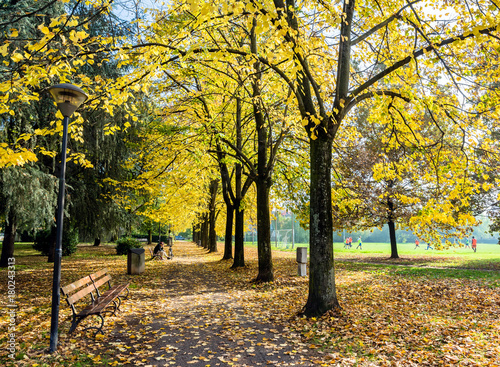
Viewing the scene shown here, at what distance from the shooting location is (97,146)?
14617 millimetres

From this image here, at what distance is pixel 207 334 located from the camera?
19.1 ft

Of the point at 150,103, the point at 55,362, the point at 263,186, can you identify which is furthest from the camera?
the point at 150,103

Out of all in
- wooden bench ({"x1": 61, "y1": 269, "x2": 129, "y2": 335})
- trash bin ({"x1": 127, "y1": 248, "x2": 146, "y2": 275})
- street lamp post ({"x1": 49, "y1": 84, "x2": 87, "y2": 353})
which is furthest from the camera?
trash bin ({"x1": 127, "y1": 248, "x2": 146, "y2": 275})

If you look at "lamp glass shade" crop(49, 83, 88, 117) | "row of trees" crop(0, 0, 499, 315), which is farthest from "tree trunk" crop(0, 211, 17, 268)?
"lamp glass shade" crop(49, 83, 88, 117)

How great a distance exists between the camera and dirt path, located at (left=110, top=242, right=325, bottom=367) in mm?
4727

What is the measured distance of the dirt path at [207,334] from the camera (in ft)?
15.5

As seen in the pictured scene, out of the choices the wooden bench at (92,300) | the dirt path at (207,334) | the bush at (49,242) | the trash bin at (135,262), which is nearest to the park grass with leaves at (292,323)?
the dirt path at (207,334)

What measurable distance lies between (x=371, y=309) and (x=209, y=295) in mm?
4216

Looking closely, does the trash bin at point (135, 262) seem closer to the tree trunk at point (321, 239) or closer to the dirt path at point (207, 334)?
the dirt path at point (207, 334)

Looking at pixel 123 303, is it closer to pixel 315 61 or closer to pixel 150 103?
pixel 315 61

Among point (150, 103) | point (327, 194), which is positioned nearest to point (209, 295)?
point (327, 194)

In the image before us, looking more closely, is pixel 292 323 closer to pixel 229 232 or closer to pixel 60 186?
pixel 60 186

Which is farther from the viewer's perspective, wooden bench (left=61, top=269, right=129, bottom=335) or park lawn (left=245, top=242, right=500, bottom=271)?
park lawn (left=245, top=242, right=500, bottom=271)

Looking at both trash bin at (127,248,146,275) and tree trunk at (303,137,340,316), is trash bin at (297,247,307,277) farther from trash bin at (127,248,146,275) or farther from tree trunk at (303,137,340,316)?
trash bin at (127,248,146,275)
